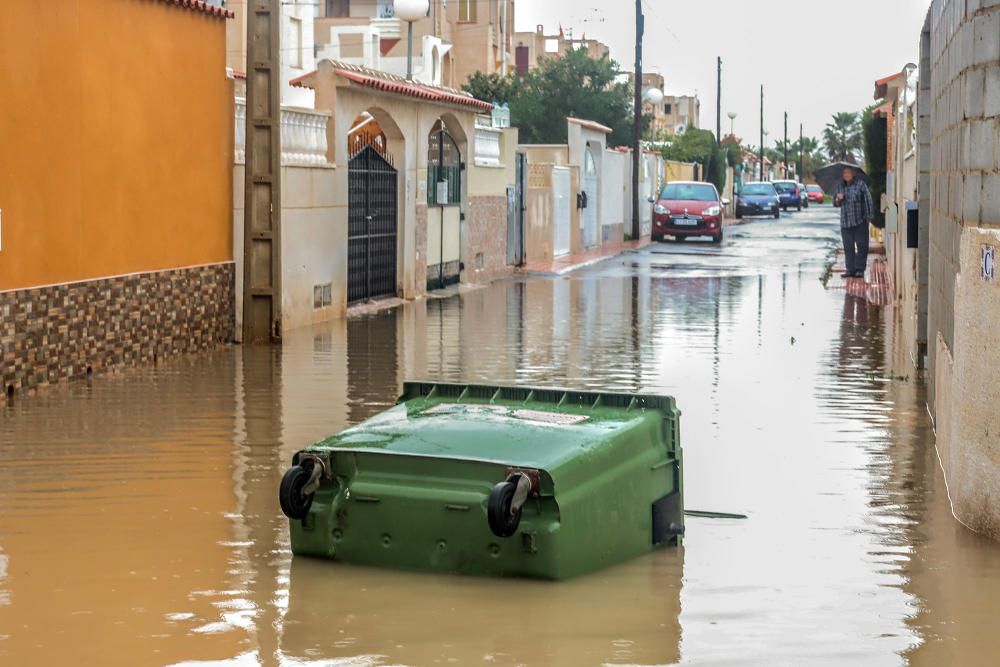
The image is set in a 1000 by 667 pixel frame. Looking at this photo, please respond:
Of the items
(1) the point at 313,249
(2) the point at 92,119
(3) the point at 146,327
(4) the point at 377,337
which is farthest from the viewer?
(1) the point at 313,249

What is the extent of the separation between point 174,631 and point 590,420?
214 centimetres

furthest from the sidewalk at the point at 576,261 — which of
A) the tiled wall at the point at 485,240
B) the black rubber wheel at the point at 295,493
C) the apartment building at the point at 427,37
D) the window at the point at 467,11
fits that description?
the window at the point at 467,11

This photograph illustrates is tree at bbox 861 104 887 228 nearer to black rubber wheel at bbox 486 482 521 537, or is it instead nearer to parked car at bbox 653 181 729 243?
parked car at bbox 653 181 729 243

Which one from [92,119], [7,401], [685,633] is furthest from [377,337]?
[685,633]

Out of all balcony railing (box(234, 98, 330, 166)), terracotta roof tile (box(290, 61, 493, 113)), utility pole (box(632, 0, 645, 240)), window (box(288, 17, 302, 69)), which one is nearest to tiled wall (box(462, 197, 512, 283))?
terracotta roof tile (box(290, 61, 493, 113))

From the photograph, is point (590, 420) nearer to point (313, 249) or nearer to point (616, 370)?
point (616, 370)

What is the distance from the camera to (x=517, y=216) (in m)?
35.0

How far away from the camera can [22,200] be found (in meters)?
13.5

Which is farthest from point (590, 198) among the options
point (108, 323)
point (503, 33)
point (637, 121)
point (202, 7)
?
point (503, 33)

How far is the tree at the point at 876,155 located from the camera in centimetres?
3862

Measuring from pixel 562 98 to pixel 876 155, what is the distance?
2657 cm

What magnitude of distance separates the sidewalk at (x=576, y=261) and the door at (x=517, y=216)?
308 mm

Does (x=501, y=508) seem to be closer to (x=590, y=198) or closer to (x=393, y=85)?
(x=393, y=85)

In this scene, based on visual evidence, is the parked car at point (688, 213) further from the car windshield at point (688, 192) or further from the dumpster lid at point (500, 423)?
the dumpster lid at point (500, 423)
